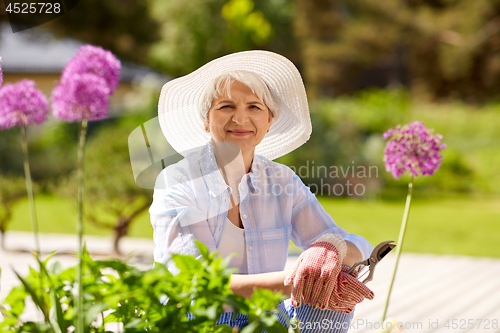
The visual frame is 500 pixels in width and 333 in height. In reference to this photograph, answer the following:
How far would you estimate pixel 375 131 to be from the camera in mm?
10469

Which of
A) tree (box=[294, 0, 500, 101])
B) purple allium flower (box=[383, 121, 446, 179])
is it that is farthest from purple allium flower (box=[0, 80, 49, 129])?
tree (box=[294, 0, 500, 101])

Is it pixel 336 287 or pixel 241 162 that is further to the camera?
pixel 241 162

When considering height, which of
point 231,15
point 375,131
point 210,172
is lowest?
point 375,131

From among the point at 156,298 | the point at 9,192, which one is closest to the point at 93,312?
the point at 156,298

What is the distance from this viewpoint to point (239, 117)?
145 centimetres

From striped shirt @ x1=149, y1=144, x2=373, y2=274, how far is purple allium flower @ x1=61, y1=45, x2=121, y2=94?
0.47 meters

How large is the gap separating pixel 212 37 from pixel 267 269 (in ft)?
50.7

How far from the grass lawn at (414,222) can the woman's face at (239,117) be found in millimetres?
3693

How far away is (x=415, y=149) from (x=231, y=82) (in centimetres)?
55

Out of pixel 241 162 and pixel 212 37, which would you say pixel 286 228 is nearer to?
pixel 241 162

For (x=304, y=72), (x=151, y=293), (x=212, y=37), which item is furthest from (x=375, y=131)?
(x=151, y=293)

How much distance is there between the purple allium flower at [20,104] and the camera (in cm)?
100

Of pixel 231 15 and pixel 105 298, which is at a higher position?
pixel 231 15

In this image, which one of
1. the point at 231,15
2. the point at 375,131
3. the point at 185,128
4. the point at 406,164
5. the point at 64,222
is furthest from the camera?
the point at 231,15
